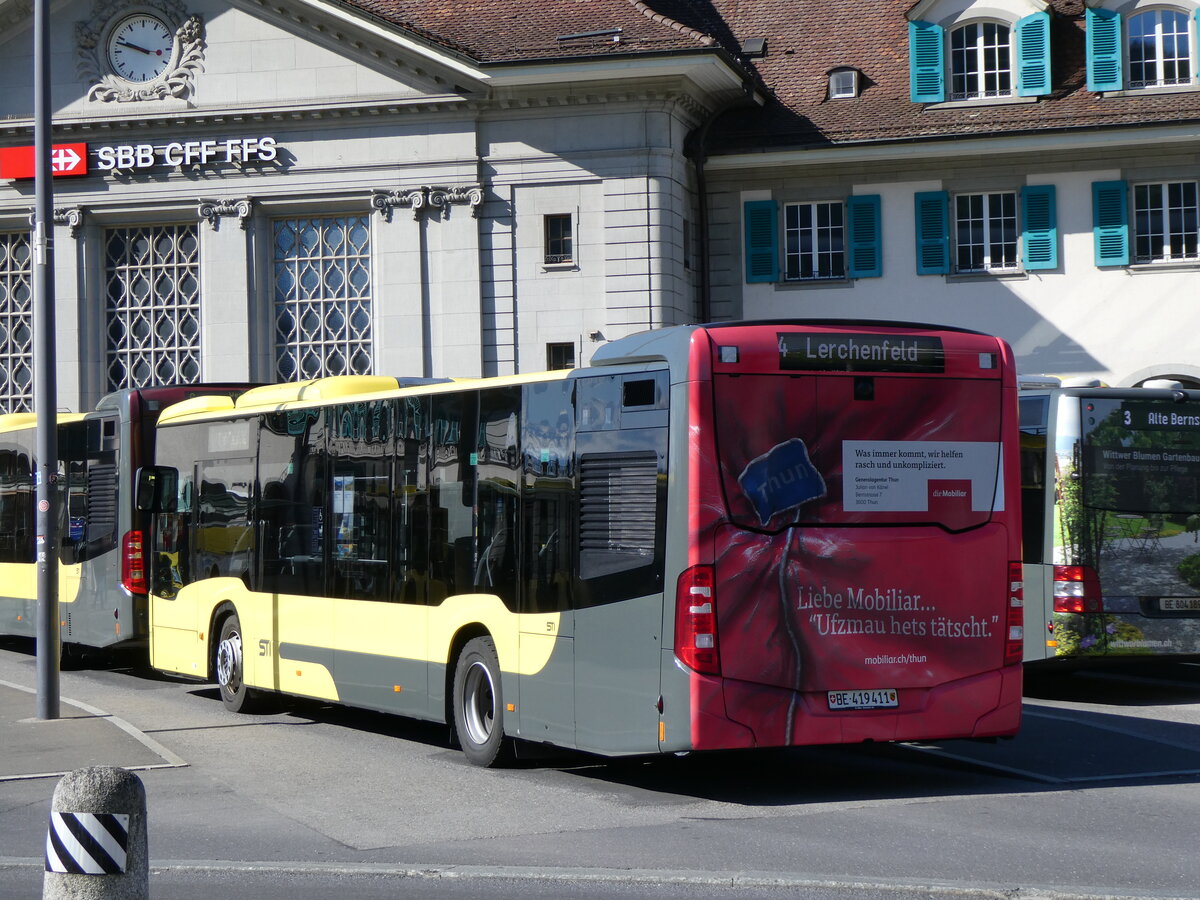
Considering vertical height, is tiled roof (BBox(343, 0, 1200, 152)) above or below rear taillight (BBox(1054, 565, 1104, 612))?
above

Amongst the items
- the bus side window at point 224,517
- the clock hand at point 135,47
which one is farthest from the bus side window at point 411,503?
the clock hand at point 135,47

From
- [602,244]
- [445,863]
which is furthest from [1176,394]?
[602,244]

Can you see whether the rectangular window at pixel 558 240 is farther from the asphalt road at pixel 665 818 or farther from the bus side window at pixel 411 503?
the bus side window at pixel 411 503

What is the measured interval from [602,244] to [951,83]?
6981mm

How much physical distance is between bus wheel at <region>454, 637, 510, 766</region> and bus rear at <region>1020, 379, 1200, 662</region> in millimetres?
5676

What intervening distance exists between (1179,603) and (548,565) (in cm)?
709

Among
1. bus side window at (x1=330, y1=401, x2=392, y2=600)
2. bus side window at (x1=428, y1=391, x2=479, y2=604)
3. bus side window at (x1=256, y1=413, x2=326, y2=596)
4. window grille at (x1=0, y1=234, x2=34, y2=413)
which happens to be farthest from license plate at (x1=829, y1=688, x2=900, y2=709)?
window grille at (x1=0, y1=234, x2=34, y2=413)

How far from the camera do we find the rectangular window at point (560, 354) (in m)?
31.2

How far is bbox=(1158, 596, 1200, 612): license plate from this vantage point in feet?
50.5

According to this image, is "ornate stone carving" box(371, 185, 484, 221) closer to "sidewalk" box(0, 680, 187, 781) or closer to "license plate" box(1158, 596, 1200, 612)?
"sidewalk" box(0, 680, 187, 781)

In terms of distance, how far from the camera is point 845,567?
10211 millimetres

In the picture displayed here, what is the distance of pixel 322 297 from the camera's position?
32531mm

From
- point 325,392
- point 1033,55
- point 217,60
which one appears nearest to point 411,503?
point 325,392

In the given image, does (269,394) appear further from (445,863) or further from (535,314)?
(535,314)
